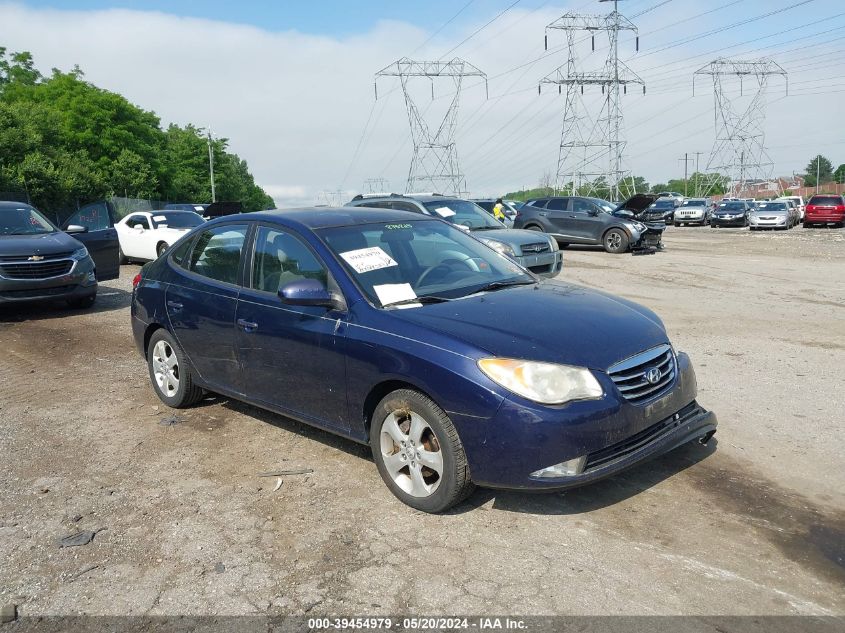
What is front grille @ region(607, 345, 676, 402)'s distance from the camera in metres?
3.96

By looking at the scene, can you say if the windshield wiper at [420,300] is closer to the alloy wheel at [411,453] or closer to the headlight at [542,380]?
the alloy wheel at [411,453]

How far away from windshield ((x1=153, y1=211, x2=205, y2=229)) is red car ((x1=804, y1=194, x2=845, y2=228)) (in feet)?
98.4

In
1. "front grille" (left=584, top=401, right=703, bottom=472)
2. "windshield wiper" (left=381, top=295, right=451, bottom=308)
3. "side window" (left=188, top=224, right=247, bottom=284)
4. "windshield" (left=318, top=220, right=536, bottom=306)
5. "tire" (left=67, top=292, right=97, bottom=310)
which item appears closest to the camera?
"front grille" (left=584, top=401, right=703, bottom=472)

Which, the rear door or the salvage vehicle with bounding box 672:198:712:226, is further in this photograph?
the salvage vehicle with bounding box 672:198:712:226

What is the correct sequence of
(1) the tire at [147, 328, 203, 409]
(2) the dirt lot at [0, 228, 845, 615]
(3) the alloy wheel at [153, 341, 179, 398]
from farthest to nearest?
1. (3) the alloy wheel at [153, 341, 179, 398]
2. (1) the tire at [147, 328, 203, 409]
3. (2) the dirt lot at [0, 228, 845, 615]

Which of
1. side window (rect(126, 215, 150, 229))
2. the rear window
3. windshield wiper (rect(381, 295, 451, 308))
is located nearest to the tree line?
side window (rect(126, 215, 150, 229))

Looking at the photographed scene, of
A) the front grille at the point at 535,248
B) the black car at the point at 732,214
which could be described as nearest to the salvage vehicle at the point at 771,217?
the black car at the point at 732,214

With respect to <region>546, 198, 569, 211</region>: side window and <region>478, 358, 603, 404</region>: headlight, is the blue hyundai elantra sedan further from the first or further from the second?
<region>546, 198, 569, 211</region>: side window

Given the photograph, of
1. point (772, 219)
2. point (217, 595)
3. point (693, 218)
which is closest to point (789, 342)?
point (217, 595)

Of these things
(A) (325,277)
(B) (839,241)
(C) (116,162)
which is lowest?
(B) (839,241)

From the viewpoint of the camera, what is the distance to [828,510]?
4074 millimetres

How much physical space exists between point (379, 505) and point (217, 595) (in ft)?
3.67

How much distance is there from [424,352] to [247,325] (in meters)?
1.63

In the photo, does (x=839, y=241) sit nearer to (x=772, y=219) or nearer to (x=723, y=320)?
(x=772, y=219)
